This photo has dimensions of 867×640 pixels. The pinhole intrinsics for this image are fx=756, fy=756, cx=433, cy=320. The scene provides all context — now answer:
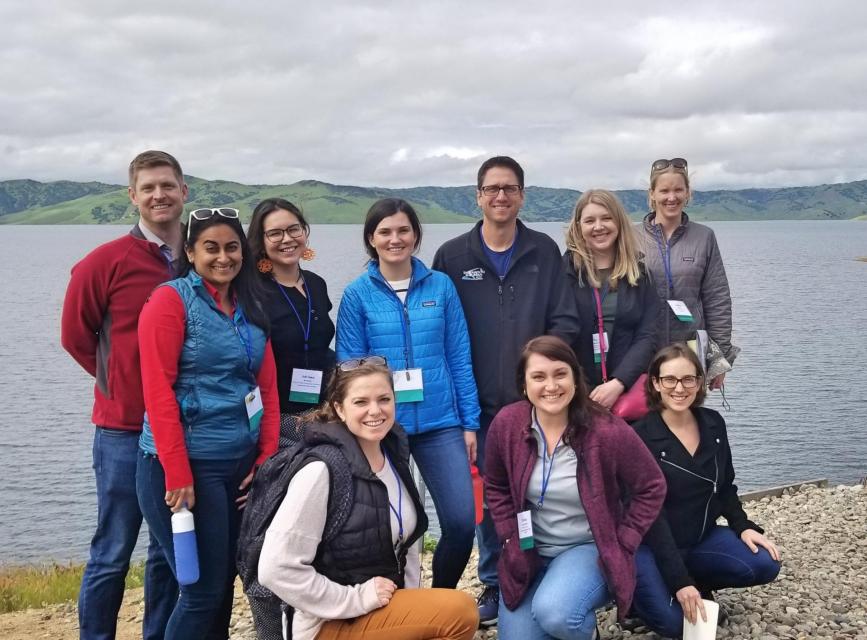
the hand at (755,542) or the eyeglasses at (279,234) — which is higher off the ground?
the eyeglasses at (279,234)

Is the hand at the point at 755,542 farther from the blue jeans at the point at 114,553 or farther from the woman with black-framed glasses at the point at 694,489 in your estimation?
the blue jeans at the point at 114,553

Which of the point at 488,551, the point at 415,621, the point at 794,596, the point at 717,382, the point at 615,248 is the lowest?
the point at 794,596

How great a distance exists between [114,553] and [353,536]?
1.96m

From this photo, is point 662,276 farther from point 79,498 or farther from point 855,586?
point 79,498

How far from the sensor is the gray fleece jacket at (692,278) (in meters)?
6.74

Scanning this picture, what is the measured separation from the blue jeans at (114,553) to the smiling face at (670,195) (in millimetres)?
4776

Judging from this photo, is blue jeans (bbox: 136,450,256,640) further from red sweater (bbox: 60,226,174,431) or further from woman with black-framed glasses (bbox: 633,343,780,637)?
woman with black-framed glasses (bbox: 633,343,780,637)

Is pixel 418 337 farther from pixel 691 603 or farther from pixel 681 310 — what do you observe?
pixel 691 603

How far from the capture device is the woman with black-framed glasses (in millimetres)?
5469

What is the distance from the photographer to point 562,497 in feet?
16.5

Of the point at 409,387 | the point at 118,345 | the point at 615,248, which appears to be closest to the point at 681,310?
the point at 615,248

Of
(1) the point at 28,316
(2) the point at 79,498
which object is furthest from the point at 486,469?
(1) the point at 28,316

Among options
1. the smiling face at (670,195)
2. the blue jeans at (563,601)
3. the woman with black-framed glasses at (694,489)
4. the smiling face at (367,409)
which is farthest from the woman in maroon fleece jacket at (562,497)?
the smiling face at (670,195)

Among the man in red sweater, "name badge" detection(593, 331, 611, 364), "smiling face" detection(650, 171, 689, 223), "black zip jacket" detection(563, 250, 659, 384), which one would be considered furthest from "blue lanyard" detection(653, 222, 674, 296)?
the man in red sweater
